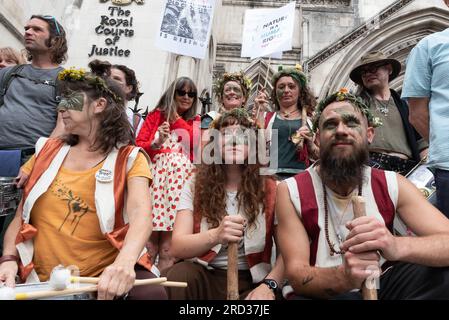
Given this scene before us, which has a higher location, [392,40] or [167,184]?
[392,40]

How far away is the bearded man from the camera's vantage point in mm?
1997

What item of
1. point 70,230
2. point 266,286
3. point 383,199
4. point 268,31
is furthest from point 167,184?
point 268,31

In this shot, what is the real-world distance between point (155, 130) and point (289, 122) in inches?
55.6

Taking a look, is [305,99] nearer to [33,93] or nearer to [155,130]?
[155,130]

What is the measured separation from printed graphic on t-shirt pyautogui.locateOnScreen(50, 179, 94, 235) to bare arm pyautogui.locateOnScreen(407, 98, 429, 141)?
245cm

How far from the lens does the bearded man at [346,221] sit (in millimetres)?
1997

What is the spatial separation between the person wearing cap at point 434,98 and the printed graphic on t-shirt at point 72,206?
2287 millimetres

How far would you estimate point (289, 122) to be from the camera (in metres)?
4.17

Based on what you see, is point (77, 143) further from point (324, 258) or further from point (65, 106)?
point (324, 258)

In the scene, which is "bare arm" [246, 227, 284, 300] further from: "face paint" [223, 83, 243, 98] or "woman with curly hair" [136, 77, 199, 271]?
"face paint" [223, 83, 243, 98]

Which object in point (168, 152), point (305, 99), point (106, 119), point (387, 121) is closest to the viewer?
point (106, 119)

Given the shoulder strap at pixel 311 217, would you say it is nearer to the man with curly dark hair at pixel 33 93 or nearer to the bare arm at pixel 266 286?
the bare arm at pixel 266 286

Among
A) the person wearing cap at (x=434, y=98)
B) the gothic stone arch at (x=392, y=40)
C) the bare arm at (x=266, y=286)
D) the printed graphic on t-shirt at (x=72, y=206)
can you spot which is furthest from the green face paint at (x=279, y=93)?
the gothic stone arch at (x=392, y=40)
